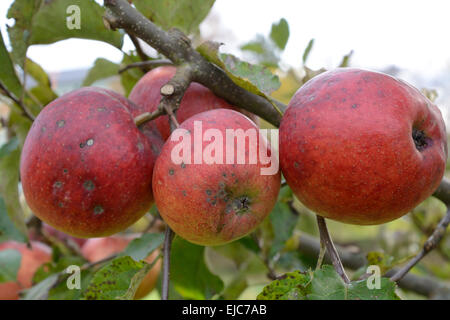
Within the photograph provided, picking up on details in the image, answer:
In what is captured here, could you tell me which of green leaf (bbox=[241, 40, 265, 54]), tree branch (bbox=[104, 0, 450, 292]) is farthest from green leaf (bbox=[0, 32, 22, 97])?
green leaf (bbox=[241, 40, 265, 54])

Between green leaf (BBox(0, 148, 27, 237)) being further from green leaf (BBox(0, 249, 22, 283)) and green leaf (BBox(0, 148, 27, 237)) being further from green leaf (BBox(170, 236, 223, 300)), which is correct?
green leaf (BBox(170, 236, 223, 300))

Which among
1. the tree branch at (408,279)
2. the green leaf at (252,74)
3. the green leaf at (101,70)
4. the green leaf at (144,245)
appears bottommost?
the tree branch at (408,279)

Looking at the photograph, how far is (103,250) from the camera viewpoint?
5.79 ft

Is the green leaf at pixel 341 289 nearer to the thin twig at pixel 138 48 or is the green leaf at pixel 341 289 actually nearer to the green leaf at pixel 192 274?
the green leaf at pixel 192 274

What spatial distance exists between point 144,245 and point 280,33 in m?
0.84

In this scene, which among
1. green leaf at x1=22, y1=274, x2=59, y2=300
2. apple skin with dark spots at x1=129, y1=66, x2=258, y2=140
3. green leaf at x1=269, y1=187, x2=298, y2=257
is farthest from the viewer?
green leaf at x1=269, y1=187, x2=298, y2=257

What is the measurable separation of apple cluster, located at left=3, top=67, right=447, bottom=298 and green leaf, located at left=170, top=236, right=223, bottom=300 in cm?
40

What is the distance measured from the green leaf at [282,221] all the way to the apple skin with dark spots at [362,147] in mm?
506

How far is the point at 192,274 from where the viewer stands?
138 cm

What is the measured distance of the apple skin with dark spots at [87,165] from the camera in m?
0.86

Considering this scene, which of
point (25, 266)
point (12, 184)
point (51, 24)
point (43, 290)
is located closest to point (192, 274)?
point (43, 290)

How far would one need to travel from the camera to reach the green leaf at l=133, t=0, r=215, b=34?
116 cm

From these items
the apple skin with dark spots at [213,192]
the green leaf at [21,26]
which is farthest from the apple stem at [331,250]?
the green leaf at [21,26]
